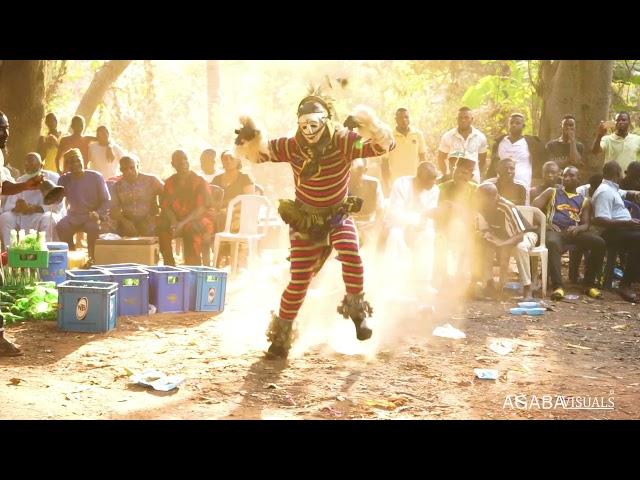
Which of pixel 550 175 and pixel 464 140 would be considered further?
pixel 464 140

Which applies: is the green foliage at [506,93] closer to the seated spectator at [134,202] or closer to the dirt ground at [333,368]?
the seated spectator at [134,202]

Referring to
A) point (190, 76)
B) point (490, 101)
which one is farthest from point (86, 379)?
point (190, 76)

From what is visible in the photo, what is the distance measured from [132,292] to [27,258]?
141cm

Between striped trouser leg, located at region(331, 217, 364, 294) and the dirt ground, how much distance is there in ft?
2.28

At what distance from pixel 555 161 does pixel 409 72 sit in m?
10.2

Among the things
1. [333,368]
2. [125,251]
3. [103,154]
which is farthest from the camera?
[103,154]

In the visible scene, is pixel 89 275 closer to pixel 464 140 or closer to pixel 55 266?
pixel 55 266

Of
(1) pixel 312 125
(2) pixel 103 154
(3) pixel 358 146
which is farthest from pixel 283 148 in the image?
(2) pixel 103 154

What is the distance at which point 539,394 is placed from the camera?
20.4ft

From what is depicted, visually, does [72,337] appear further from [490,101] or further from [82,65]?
[82,65]

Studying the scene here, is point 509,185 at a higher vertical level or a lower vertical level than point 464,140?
lower

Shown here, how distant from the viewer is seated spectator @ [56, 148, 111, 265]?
37.9 ft

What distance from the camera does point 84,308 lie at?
800cm

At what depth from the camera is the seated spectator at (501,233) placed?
10.4m
